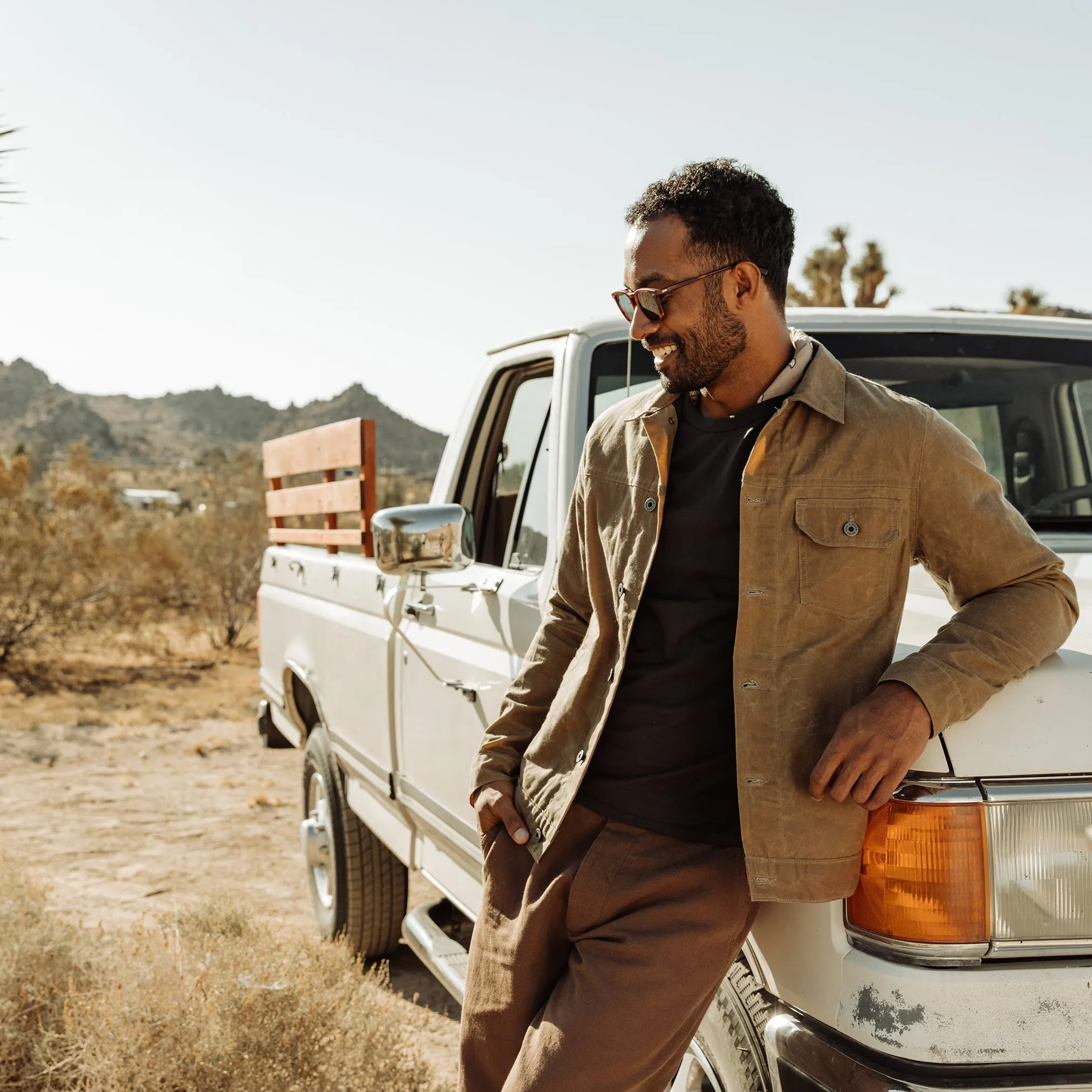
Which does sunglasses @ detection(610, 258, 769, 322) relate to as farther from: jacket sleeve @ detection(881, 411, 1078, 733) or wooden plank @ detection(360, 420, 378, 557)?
wooden plank @ detection(360, 420, 378, 557)

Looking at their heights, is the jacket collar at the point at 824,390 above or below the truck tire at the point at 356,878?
above

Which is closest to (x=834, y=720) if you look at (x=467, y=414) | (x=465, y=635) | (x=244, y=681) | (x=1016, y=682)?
(x=1016, y=682)

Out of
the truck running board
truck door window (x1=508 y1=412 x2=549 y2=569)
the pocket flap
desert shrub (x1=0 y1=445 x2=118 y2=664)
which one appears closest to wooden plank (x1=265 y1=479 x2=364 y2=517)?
truck door window (x1=508 y1=412 x2=549 y2=569)

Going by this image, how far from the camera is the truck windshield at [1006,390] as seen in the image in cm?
310

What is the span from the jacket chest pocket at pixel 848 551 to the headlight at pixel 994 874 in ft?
0.94

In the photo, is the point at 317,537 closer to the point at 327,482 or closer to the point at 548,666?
the point at 327,482

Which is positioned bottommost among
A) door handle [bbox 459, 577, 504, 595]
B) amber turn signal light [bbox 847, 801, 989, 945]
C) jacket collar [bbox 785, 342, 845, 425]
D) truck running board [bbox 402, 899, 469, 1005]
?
truck running board [bbox 402, 899, 469, 1005]

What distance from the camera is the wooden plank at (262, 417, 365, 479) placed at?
A: 434 centimetres

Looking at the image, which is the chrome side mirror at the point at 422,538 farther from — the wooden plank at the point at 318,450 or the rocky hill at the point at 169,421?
the rocky hill at the point at 169,421

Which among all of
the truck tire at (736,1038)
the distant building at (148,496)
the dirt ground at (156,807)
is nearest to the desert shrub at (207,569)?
the dirt ground at (156,807)

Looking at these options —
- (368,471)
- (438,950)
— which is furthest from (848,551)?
(368,471)

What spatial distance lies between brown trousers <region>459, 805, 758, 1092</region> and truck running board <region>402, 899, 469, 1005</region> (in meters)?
0.95

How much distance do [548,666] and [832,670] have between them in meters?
0.68

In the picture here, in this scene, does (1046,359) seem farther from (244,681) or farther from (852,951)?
(244,681)
